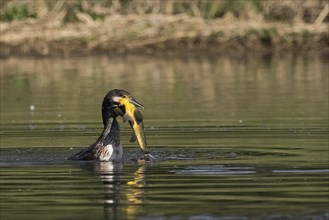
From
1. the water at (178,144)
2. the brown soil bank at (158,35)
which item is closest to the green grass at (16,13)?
the brown soil bank at (158,35)

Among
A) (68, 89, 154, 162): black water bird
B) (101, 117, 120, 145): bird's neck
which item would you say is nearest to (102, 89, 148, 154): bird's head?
(68, 89, 154, 162): black water bird

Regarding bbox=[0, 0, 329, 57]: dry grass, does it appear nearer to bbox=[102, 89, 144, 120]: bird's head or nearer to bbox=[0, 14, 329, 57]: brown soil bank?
bbox=[0, 14, 329, 57]: brown soil bank

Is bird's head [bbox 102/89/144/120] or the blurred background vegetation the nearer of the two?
bird's head [bbox 102/89/144/120]

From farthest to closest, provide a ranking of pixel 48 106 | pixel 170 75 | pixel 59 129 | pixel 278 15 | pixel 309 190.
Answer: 1. pixel 278 15
2. pixel 170 75
3. pixel 48 106
4. pixel 59 129
5. pixel 309 190

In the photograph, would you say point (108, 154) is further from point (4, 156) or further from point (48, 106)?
point (48, 106)

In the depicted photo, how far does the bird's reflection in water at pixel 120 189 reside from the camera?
898 cm

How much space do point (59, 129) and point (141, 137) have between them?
146 inches

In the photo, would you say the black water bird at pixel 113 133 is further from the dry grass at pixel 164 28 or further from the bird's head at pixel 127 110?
the dry grass at pixel 164 28

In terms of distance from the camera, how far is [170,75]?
2525cm

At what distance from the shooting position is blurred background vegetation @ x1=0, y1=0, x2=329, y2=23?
3098cm

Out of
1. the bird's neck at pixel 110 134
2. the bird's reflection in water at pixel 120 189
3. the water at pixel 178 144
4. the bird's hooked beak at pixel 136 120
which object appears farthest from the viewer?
the bird's neck at pixel 110 134

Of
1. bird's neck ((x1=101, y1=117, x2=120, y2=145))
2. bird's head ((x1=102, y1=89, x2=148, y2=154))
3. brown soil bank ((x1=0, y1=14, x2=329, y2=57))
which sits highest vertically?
bird's head ((x1=102, y1=89, x2=148, y2=154))

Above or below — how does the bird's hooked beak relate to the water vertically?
above

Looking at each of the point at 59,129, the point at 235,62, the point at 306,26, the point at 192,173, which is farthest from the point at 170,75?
the point at 192,173
